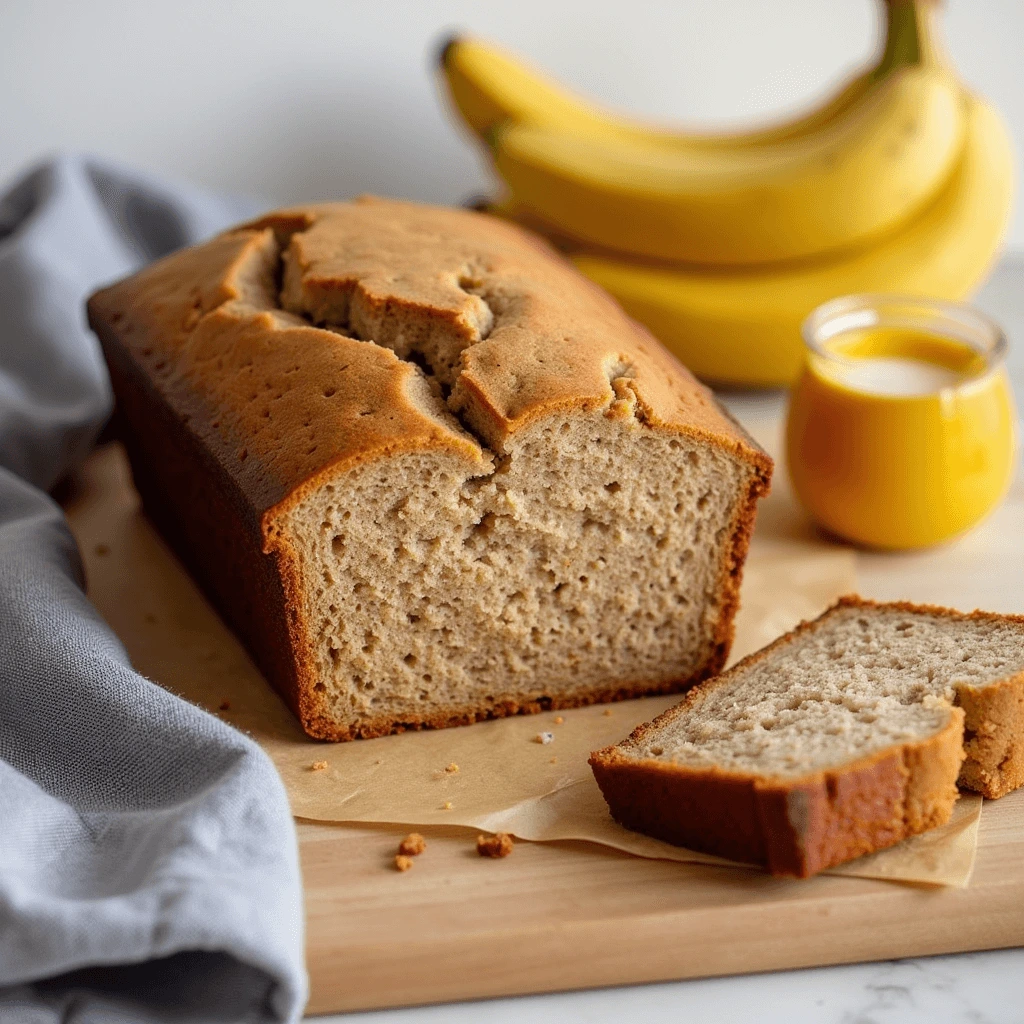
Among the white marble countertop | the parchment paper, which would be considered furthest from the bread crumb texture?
the white marble countertop

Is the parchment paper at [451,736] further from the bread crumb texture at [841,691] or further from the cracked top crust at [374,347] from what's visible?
the cracked top crust at [374,347]

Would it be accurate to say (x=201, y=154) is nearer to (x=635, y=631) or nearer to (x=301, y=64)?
(x=301, y=64)

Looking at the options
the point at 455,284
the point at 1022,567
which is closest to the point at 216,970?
the point at 455,284

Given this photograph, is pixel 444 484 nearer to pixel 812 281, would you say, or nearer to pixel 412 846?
pixel 412 846

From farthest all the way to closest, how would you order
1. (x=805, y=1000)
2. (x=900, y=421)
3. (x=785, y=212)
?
(x=785, y=212) → (x=900, y=421) → (x=805, y=1000)

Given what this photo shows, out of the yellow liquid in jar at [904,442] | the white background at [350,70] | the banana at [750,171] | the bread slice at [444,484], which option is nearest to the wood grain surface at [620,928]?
the bread slice at [444,484]

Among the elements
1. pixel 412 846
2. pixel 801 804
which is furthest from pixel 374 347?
pixel 801 804
